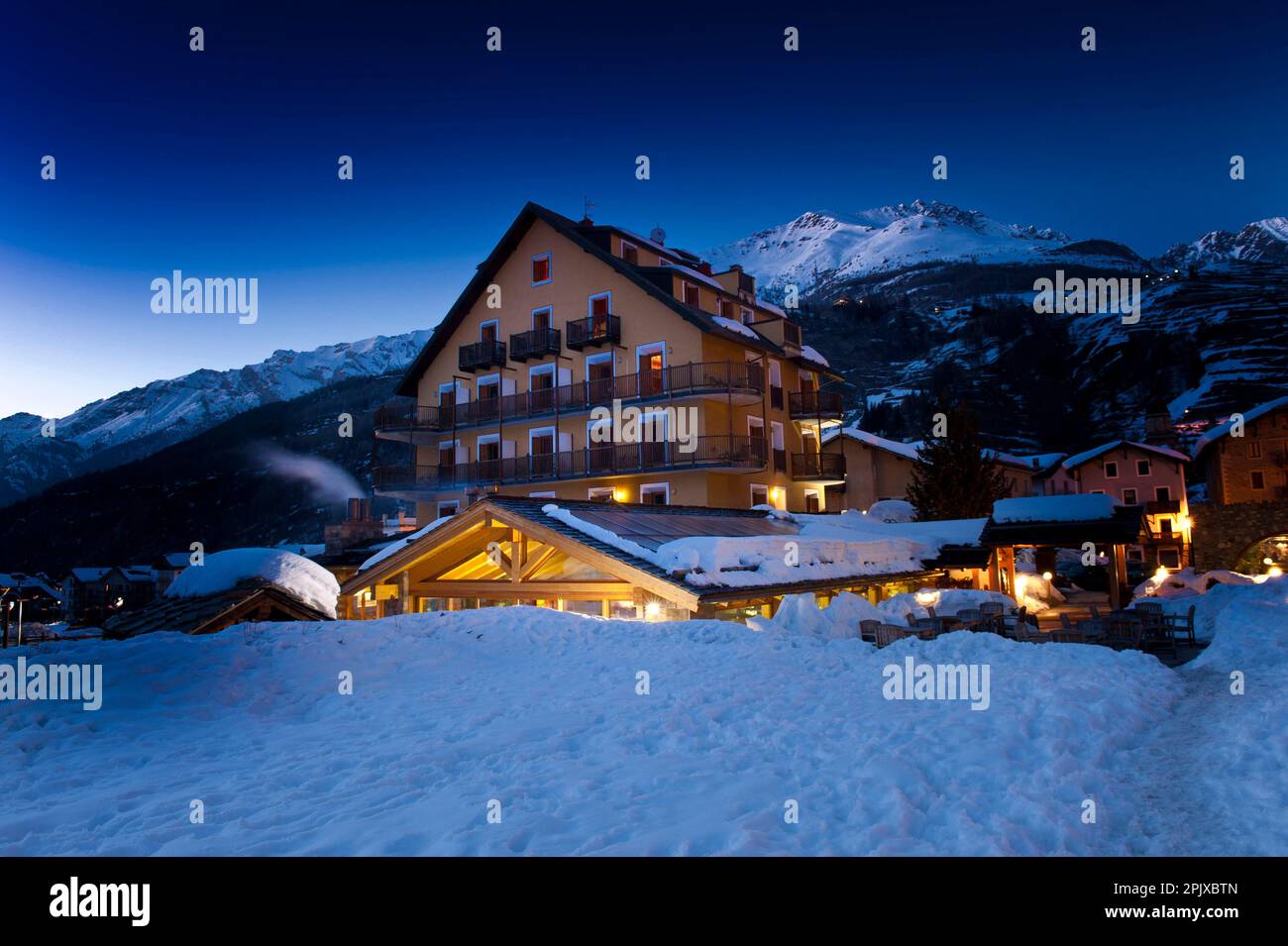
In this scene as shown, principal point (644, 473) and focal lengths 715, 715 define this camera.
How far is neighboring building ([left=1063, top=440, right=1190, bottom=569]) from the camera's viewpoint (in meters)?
53.3

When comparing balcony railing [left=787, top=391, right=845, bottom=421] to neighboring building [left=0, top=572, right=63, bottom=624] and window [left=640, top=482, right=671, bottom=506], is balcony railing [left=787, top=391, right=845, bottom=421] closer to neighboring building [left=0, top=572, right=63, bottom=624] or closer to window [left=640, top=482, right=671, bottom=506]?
window [left=640, top=482, right=671, bottom=506]

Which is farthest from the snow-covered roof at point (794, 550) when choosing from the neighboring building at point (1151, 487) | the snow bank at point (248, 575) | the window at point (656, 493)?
the neighboring building at point (1151, 487)

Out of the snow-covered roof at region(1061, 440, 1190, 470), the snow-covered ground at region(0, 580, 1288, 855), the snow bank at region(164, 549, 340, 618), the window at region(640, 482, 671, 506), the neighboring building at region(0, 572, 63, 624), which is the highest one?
the snow-covered roof at region(1061, 440, 1190, 470)

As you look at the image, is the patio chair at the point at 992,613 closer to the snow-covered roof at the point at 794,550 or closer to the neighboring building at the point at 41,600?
the snow-covered roof at the point at 794,550

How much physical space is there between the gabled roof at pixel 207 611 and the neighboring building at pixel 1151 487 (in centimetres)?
5810

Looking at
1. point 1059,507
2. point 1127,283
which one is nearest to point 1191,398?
point 1127,283

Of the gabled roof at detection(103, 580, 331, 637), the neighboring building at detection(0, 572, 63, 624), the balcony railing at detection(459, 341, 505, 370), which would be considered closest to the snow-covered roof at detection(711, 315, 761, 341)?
the balcony railing at detection(459, 341, 505, 370)

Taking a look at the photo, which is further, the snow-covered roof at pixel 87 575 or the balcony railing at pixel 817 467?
the snow-covered roof at pixel 87 575

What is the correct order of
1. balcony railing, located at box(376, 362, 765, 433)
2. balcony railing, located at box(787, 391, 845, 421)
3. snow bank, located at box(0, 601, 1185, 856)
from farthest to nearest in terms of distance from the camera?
1. balcony railing, located at box(787, 391, 845, 421)
2. balcony railing, located at box(376, 362, 765, 433)
3. snow bank, located at box(0, 601, 1185, 856)

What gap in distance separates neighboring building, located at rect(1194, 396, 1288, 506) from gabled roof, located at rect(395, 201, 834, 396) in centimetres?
3587

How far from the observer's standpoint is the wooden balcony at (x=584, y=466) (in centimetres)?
3275

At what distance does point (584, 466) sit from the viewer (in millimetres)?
35062
